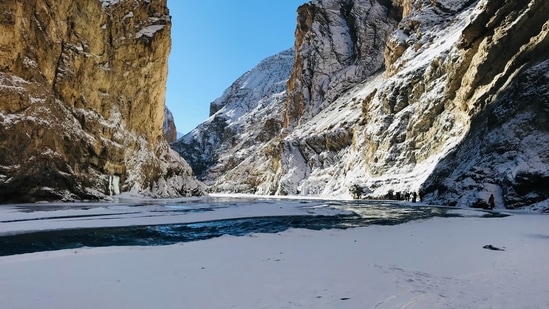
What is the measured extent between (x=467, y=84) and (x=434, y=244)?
36604 millimetres

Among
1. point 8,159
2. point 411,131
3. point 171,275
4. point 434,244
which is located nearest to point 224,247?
point 171,275

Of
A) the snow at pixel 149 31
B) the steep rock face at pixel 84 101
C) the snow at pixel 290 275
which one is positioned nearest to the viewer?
the snow at pixel 290 275

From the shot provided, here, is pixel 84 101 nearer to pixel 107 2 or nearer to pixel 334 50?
pixel 107 2

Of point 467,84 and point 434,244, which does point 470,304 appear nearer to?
point 434,244

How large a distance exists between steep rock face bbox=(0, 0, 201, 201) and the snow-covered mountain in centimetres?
3311

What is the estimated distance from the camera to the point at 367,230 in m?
13.3

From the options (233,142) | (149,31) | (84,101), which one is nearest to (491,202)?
(84,101)

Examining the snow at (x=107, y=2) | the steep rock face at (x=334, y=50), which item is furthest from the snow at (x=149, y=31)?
the steep rock face at (x=334, y=50)

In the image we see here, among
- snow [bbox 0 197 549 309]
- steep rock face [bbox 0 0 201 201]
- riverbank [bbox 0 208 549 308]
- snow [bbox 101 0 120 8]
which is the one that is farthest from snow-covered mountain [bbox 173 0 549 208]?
snow [bbox 101 0 120 8]

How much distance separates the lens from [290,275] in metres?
6.66

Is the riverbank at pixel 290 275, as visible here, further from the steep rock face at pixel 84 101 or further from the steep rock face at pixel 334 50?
the steep rock face at pixel 334 50

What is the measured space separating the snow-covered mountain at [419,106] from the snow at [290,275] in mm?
18055

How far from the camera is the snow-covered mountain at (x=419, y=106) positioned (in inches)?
1061

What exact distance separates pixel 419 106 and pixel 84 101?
147 ft
